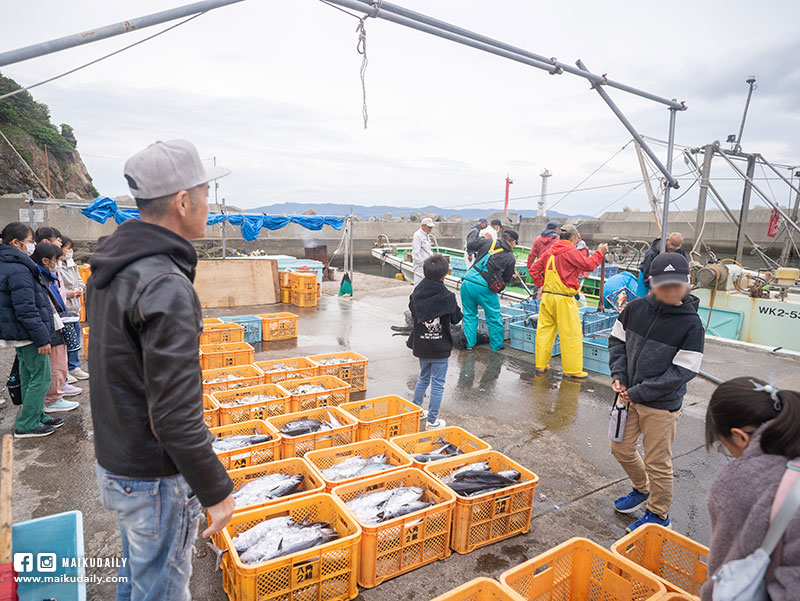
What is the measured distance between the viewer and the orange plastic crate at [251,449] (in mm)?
3533

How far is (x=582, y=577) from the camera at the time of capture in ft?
8.89

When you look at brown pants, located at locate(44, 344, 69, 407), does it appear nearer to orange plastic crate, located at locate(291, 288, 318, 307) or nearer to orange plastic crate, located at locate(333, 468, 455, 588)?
orange plastic crate, located at locate(333, 468, 455, 588)

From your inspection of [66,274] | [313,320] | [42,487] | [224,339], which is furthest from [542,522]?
[313,320]

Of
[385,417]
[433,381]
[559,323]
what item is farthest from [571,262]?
[385,417]

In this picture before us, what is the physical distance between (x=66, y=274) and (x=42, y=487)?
349cm

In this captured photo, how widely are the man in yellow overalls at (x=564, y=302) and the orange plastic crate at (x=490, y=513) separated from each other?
12.1 feet

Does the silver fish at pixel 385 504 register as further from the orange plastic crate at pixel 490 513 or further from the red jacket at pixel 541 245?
the red jacket at pixel 541 245

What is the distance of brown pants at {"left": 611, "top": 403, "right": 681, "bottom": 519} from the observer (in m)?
3.37

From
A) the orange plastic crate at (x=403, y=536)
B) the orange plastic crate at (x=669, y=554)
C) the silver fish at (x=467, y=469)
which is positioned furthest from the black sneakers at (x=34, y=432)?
the orange plastic crate at (x=669, y=554)

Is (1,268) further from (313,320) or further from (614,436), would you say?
(313,320)

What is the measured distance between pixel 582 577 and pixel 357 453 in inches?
71.3

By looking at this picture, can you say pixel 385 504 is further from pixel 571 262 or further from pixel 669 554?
pixel 571 262

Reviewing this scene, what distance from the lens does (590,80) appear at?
564 centimetres

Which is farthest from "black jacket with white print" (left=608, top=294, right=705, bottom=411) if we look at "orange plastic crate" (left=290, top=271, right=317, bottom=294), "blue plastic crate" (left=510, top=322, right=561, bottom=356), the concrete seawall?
the concrete seawall
